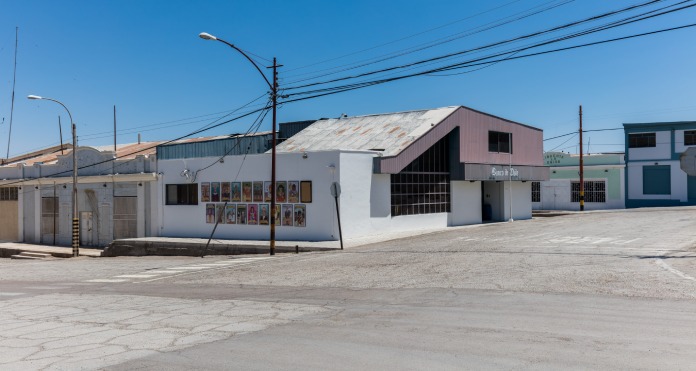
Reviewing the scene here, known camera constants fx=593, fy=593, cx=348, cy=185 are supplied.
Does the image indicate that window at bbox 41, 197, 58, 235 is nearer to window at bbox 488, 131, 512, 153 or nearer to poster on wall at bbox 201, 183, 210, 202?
poster on wall at bbox 201, 183, 210, 202

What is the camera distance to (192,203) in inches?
1264

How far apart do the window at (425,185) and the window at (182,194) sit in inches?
426

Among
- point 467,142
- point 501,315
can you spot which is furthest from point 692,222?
point 501,315

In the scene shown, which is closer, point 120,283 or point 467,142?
point 120,283

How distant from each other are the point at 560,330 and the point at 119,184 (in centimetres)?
3231

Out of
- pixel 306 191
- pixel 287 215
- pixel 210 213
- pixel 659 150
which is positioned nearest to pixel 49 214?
pixel 210 213

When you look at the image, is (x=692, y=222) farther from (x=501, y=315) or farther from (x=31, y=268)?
(x=31, y=268)

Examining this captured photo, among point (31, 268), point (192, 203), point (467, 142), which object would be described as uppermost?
point (467, 142)

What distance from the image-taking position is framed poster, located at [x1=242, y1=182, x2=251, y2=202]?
2964cm

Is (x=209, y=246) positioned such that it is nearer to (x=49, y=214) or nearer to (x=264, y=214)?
(x=264, y=214)

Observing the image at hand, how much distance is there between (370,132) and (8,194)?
28039mm

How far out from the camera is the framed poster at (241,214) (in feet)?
98.0

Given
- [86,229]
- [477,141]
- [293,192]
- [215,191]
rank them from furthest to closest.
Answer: [86,229] → [477,141] → [215,191] → [293,192]

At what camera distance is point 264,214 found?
29.0 meters
